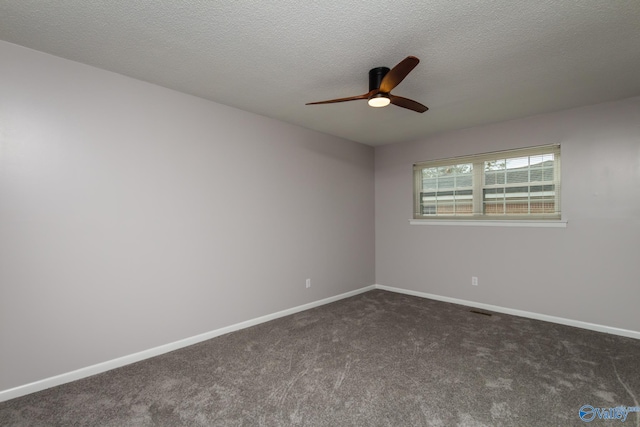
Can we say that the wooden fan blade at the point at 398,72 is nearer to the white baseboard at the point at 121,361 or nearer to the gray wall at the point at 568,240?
the gray wall at the point at 568,240

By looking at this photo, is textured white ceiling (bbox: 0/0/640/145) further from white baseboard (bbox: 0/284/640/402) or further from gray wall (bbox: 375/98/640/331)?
white baseboard (bbox: 0/284/640/402)

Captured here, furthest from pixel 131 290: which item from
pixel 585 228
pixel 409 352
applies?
pixel 585 228

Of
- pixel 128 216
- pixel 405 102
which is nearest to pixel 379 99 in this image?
pixel 405 102

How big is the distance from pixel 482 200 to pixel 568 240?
1.07m

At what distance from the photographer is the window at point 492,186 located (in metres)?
3.78

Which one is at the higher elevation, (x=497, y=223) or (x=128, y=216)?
(x=128, y=216)

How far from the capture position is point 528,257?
384 centimetres

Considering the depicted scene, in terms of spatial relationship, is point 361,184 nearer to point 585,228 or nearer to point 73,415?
point 585,228

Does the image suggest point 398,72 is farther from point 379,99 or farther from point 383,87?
point 379,99

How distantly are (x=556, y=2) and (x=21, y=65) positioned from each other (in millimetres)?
3529

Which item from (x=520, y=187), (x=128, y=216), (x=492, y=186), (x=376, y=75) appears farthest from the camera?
(x=492, y=186)

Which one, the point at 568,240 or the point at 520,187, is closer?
the point at 568,240

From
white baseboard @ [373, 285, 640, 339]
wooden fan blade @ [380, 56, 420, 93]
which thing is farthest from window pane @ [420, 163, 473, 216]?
wooden fan blade @ [380, 56, 420, 93]

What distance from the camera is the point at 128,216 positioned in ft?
8.89
